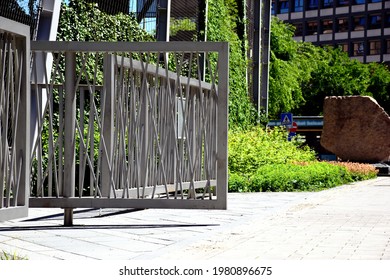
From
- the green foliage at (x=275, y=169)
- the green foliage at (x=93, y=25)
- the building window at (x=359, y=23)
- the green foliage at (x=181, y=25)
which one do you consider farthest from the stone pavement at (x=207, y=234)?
the building window at (x=359, y=23)

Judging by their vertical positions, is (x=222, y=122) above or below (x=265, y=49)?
below

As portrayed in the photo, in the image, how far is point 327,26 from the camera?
98.0 metres

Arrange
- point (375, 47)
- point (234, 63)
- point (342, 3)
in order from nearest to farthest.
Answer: point (234, 63) < point (375, 47) < point (342, 3)

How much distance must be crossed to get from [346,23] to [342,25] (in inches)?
19.8

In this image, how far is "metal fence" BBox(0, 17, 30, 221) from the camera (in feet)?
23.4

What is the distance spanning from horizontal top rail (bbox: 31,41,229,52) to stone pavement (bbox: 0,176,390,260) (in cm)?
191

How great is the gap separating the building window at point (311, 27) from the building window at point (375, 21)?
21.9 feet

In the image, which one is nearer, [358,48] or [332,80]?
[332,80]

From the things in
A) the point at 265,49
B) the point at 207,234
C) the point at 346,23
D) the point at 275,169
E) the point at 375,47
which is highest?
the point at 346,23

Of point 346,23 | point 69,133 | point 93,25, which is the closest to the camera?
point 69,133

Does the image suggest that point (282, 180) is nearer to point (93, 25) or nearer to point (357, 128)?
point (93, 25)

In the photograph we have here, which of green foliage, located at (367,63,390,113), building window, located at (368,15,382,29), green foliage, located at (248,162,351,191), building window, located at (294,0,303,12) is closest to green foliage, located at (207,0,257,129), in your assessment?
→ green foliage, located at (248,162,351,191)

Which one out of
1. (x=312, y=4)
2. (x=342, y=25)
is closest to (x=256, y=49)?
(x=342, y=25)

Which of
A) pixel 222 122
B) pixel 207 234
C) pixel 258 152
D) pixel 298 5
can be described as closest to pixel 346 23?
pixel 298 5
